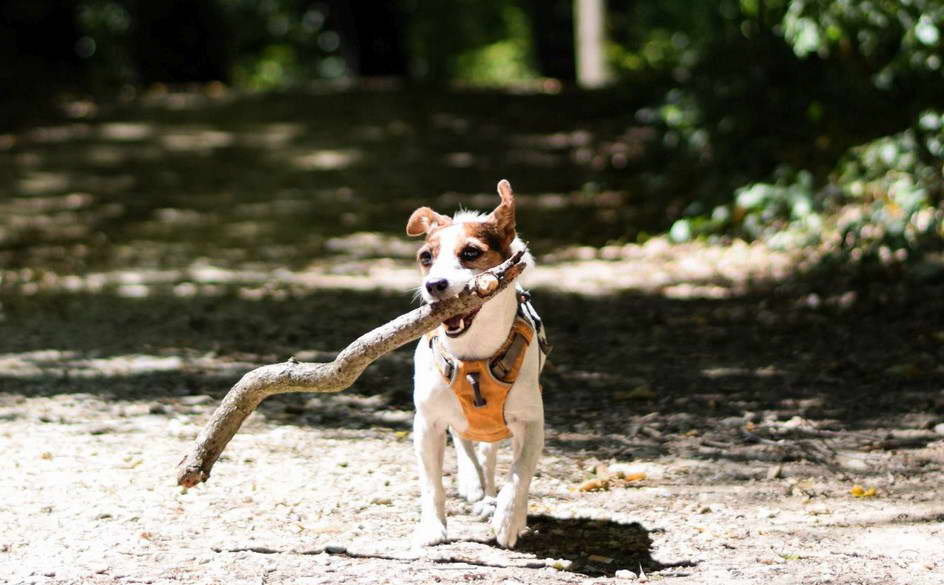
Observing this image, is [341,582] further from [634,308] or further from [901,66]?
[901,66]

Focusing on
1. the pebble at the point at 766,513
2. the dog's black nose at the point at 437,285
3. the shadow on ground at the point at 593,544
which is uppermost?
the dog's black nose at the point at 437,285

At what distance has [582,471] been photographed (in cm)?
582

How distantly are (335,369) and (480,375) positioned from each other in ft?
1.78

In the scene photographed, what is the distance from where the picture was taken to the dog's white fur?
179 inches

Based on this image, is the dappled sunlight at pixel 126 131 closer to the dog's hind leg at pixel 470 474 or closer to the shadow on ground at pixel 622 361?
the shadow on ground at pixel 622 361

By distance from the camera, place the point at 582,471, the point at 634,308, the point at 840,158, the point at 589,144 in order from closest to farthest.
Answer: the point at 582,471 → the point at 634,308 → the point at 840,158 → the point at 589,144

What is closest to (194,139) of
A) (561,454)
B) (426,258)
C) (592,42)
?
(592,42)

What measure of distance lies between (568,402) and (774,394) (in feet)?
3.98

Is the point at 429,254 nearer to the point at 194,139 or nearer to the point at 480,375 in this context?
the point at 480,375

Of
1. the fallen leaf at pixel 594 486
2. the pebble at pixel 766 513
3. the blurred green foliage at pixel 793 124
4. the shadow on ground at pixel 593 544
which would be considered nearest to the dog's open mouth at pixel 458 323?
the shadow on ground at pixel 593 544

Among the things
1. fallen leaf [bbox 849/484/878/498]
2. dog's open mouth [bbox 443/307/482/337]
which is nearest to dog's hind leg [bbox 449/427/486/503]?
dog's open mouth [bbox 443/307/482/337]

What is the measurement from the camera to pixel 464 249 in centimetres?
447

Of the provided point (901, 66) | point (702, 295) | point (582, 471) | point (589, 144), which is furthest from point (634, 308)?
point (589, 144)

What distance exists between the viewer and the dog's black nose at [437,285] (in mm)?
4289
